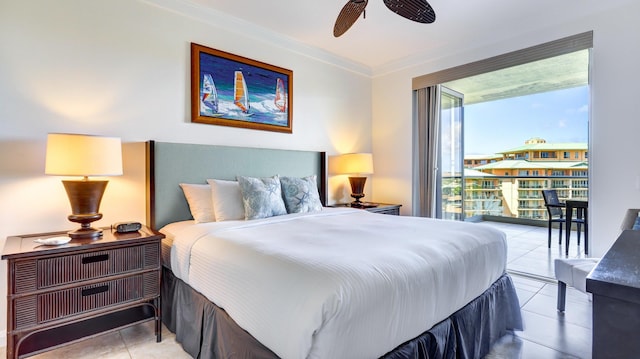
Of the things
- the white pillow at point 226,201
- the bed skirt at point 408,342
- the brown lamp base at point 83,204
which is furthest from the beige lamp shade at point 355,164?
the brown lamp base at point 83,204

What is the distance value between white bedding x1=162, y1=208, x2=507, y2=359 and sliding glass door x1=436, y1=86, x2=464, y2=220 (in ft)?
6.92

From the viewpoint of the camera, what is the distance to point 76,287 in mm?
1844

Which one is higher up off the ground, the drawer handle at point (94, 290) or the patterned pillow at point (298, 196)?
the patterned pillow at point (298, 196)

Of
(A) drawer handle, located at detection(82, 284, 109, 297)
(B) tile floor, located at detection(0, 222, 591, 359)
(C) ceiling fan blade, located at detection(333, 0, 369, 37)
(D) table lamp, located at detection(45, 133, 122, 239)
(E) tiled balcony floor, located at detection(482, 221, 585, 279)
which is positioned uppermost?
(C) ceiling fan blade, located at detection(333, 0, 369, 37)

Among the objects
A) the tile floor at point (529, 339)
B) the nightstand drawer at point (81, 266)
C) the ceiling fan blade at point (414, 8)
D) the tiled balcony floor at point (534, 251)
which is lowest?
the tile floor at point (529, 339)

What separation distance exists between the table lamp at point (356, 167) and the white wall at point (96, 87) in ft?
3.73

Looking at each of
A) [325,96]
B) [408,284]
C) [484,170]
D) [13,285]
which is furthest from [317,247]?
[484,170]

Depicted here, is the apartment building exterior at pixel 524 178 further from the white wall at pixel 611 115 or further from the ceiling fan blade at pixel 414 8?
the ceiling fan blade at pixel 414 8

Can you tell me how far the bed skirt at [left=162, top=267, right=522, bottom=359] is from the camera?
1419 mm

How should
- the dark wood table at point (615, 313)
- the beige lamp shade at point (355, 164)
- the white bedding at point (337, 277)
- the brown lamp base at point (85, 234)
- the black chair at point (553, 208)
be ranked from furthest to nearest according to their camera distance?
the black chair at point (553, 208), the beige lamp shade at point (355, 164), the brown lamp base at point (85, 234), the white bedding at point (337, 277), the dark wood table at point (615, 313)

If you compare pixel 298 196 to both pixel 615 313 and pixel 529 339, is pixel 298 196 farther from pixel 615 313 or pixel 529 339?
pixel 615 313

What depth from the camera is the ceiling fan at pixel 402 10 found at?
6.74 feet

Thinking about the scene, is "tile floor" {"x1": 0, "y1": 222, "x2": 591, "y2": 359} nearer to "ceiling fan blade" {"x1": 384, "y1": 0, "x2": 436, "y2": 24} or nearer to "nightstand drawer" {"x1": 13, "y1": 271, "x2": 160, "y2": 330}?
"nightstand drawer" {"x1": 13, "y1": 271, "x2": 160, "y2": 330}

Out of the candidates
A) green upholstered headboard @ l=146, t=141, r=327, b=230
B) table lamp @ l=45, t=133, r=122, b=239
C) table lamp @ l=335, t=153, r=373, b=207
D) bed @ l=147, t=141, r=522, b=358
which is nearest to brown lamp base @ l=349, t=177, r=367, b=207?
table lamp @ l=335, t=153, r=373, b=207
